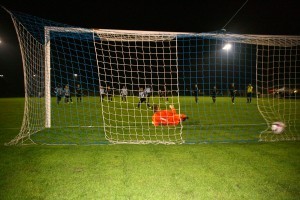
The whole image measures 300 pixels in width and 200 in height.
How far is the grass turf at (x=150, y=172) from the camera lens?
310cm

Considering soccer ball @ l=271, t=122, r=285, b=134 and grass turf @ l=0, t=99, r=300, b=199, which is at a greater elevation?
soccer ball @ l=271, t=122, r=285, b=134

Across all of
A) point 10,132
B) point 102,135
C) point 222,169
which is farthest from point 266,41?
point 10,132

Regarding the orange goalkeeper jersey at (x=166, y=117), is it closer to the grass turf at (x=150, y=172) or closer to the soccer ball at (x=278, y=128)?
the grass turf at (x=150, y=172)

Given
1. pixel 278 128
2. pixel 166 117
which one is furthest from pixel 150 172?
pixel 278 128

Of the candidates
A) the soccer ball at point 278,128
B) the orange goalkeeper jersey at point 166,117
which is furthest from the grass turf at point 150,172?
the orange goalkeeper jersey at point 166,117

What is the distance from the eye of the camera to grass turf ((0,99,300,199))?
310cm

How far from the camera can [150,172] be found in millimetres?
3787

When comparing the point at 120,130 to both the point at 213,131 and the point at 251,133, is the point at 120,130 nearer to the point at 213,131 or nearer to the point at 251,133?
the point at 213,131

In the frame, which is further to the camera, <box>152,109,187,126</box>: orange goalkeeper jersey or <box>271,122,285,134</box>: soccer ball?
<box>152,109,187,126</box>: orange goalkeeper jersey

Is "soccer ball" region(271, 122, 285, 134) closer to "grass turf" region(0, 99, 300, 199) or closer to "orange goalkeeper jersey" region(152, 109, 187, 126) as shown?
"grass turf" region(0, 99, 300, 199)

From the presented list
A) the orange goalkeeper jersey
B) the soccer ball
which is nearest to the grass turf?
the soccer ball

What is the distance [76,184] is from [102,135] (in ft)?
10.8

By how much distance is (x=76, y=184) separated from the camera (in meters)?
3.31

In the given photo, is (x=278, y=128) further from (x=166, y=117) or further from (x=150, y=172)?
(x=150, y=172)
